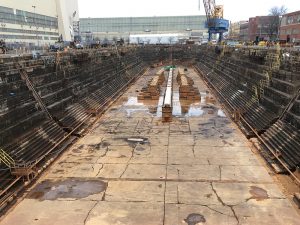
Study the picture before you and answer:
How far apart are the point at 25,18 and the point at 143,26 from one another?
8877cm

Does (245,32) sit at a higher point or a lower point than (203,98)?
higher

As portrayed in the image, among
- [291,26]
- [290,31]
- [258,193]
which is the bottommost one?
[258,193]

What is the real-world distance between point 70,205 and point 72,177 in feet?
9.48

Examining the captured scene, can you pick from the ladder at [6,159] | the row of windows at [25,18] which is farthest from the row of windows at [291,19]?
the ladder at [6,159]

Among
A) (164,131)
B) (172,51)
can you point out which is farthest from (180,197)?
(172,51)

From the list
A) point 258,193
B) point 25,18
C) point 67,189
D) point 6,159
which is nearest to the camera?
point 258,193

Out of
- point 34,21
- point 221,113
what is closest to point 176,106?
point 221,113

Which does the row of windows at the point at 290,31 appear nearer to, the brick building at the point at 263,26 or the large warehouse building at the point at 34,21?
the brick building at the point at 263,26

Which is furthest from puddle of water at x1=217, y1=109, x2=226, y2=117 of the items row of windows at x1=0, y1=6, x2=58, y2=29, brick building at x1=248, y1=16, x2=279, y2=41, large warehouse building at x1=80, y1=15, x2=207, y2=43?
large warehouse building at x1=80, y1=15, x2=207, y2=43

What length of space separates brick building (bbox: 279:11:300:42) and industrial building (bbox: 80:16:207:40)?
225ft

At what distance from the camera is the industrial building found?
557ft

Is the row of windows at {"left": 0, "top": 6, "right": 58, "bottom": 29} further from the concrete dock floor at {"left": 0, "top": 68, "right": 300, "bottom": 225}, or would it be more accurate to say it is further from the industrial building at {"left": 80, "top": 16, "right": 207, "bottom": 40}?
the concrete dock floor at {"left": 0, "top": 68, "right": 300, "bottom": 225}

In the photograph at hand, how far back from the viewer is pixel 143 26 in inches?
6929

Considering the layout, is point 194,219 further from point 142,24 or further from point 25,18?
point 142,24
